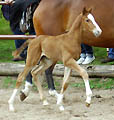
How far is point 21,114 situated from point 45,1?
71.9 inches

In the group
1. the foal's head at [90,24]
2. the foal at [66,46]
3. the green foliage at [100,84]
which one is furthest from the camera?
the green foliage at [100,84]

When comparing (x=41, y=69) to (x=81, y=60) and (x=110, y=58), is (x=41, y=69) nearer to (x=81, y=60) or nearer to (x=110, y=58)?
(x=81, y=60)

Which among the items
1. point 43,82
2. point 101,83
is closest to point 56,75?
point 43,82

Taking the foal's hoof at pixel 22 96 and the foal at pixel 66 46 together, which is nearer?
the foal at pixel 66 46

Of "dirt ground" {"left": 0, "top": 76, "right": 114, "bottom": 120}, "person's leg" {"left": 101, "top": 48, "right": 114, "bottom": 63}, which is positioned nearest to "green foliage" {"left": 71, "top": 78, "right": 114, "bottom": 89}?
"dirt ground" {"left": 0, "top": 76, "right": 114, "bottom": 120}

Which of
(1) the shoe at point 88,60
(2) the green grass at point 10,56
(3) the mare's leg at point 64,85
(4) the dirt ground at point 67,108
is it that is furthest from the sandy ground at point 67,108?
(1) the shoe at point 88,60

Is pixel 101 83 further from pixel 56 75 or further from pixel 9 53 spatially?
pixel 9 53

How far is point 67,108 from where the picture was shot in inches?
228

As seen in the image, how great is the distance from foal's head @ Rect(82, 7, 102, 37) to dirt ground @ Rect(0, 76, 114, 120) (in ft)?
3.59

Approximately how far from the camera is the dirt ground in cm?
533

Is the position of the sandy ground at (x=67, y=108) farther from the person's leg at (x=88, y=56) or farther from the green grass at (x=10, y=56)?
the person's leg at (x=88, y=56)

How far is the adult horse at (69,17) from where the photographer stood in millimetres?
5996

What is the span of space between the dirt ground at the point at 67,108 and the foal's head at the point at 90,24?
1094mm

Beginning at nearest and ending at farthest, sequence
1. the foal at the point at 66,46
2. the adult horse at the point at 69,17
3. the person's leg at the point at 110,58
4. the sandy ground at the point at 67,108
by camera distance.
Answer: the foal at the point at 66,46 → the sandy ground at the point at 67,108 → the adult horse at the point at 69,17 → the person's leg at the point at 110,58
